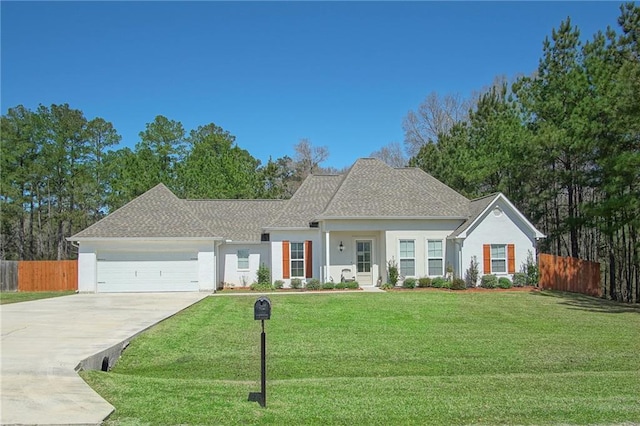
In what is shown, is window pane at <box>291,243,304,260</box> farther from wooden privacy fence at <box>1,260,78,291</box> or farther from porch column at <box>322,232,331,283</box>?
wooden privacy fence at <box>1,260,78,291</box>

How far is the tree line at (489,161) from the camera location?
23.6 meters

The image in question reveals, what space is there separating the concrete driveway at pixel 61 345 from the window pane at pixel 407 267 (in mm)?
9786

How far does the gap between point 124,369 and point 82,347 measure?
43.9 inches

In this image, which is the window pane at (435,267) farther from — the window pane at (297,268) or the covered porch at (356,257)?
the window pane at (297,268)

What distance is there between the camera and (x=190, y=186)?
136 feet

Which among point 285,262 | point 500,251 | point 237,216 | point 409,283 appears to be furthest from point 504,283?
point 237,216

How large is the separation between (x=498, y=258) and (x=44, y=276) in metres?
22.4

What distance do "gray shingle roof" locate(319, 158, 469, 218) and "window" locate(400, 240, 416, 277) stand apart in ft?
4.62

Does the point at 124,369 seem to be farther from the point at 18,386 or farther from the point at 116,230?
the point at 116,230

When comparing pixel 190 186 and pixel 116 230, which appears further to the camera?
pixel 190 186

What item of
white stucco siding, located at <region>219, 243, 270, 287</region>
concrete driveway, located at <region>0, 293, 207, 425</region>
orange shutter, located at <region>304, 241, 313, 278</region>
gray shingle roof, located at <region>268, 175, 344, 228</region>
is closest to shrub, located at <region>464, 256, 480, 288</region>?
orange shutter, located at <region>304, 241, 313, 278</region>

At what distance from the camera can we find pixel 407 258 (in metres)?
25.4

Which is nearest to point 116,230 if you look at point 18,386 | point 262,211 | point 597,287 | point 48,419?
point 262,211

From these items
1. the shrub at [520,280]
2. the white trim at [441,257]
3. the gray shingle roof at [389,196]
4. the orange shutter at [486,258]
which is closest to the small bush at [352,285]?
the gray shingle roof at [389,196]
